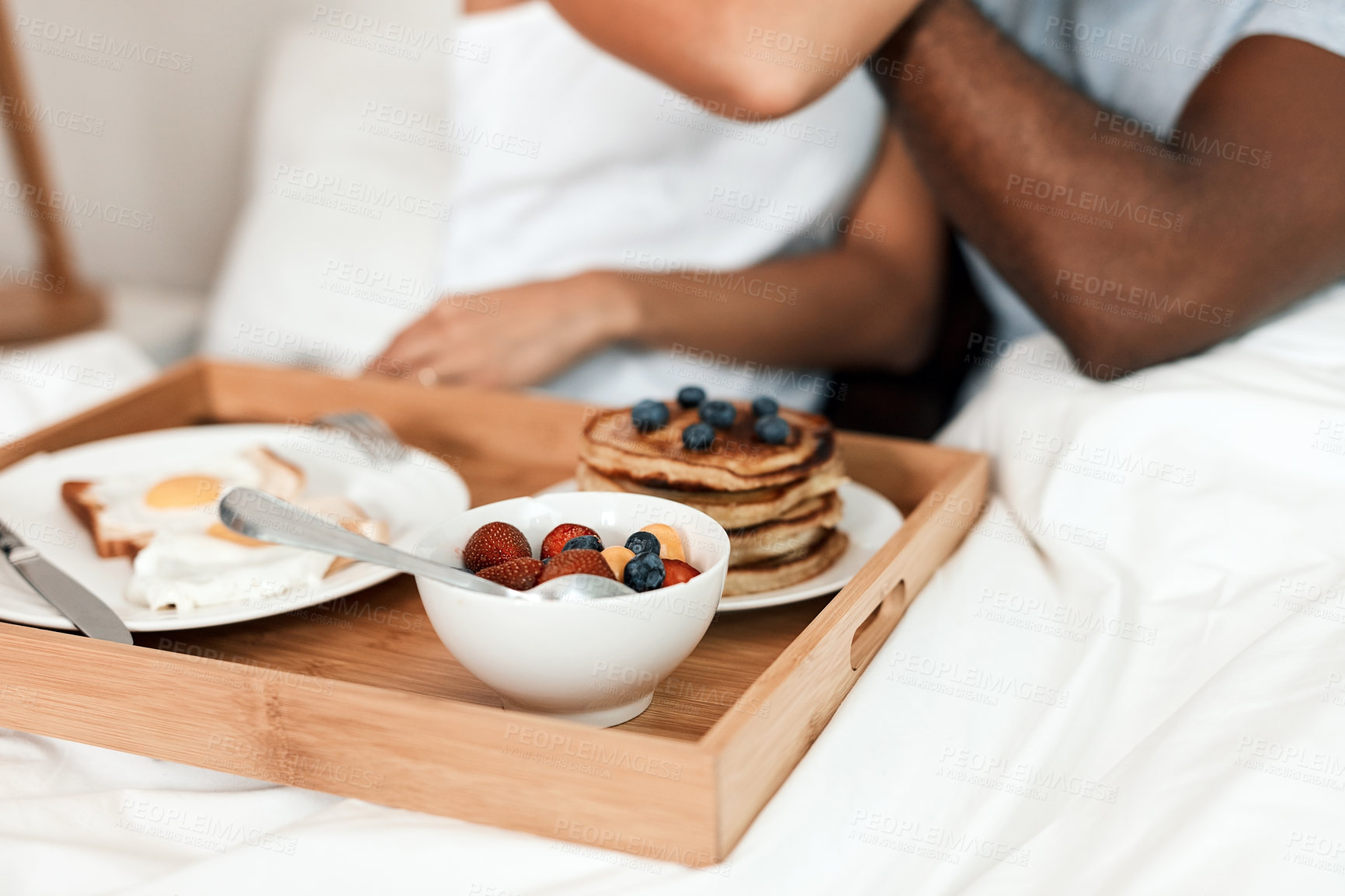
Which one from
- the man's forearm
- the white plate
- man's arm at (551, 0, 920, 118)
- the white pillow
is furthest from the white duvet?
the white pillow

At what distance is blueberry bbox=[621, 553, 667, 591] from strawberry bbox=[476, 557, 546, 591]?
5 cm

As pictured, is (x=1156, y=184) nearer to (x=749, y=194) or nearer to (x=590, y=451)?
(x=590, y=451)

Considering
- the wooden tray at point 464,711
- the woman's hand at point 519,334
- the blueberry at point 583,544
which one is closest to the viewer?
the wooden tray at point 464,711

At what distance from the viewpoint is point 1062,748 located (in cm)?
66

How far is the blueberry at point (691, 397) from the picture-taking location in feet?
3.00

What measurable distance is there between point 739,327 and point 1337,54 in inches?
30.5

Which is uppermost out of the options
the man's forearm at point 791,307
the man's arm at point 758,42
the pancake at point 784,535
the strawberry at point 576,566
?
the man's arm at point 758,42

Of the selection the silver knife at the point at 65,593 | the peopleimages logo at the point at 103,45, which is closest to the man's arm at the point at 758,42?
the silver knife at the point at 65,593

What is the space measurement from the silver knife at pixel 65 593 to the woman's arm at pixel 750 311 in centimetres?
63

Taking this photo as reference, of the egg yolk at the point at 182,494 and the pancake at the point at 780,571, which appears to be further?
the egg yolk at the point at 182,494

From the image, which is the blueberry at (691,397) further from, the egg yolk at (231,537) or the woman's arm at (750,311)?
the woman's arm at (750,311)

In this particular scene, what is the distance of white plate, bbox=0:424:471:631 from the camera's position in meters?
→ 0.75

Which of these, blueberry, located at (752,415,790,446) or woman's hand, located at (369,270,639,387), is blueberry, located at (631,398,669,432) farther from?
woman's hand, located at (369,270,639,387)

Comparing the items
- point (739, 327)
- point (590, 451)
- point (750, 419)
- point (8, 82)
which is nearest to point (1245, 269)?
point (750, 419)
